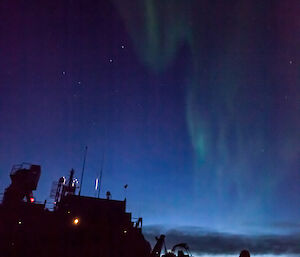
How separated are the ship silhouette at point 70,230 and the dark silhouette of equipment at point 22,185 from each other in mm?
165

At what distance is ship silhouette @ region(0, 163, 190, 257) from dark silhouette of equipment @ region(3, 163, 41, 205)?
165 millimetres

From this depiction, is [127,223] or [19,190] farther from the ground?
[19,190]

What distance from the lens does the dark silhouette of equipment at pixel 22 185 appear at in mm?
39844

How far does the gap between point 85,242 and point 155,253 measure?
517 inches

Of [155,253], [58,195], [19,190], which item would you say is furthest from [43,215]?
[155,253]

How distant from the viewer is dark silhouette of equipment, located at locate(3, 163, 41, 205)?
1569 inches

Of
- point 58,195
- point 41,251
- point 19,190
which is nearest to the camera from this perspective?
point 41,251

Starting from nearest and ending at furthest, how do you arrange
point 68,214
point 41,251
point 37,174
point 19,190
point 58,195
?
1. point 41,251
2. point 68,214
3. point 19,190
4. point 37,174
5. point 58,195

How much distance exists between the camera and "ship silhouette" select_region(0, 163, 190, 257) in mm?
33281

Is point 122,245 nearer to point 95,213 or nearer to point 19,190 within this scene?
point 95,213

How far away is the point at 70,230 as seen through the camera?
3412 centimetres

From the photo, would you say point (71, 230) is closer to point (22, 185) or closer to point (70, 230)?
point (70, 230)

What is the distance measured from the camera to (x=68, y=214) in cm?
3538

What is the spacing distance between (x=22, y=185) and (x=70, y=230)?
12.9 meters
